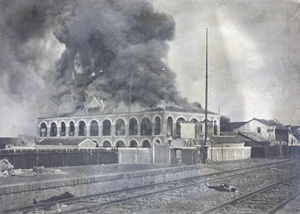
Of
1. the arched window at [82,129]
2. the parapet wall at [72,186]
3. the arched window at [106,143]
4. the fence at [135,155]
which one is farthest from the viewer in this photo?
the arched window at [106,143]

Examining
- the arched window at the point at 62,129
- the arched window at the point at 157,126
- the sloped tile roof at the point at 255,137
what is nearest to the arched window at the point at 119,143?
the arched window at the point at 157,126

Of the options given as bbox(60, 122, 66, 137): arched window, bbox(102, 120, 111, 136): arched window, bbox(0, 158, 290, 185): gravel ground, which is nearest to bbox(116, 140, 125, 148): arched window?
bbox(102, 120, 111, 136): arched window

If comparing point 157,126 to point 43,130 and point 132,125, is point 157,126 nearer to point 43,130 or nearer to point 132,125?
point 132,125

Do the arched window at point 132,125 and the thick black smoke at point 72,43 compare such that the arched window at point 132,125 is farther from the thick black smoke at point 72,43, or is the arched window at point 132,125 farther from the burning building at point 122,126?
the thick black smoke at point 72,43

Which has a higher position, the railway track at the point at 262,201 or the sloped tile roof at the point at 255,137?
the sloped tile roof at the point at 255,137

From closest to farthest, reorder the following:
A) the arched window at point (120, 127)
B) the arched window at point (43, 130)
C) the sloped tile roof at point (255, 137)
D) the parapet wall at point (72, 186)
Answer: the parapet wall at point (72, 186) < the arched window at point (43, 130) < the sloped tile roof at point (255, 137) < the arched window at point (120, 127)

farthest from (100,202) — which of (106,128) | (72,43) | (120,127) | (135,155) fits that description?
(120,127)

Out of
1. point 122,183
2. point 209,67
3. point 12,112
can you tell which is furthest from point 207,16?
point 12,112
